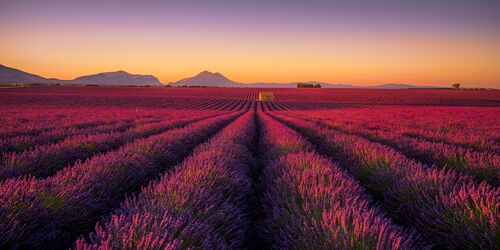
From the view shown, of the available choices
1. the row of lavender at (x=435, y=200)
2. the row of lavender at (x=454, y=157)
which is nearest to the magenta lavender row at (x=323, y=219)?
the row of lavender at (x=435, y=200)

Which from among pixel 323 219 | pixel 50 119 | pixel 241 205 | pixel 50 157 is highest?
pixel 323 219

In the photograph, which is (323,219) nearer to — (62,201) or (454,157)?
(62,201)

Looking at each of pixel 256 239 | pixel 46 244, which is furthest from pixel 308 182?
pixel 46 244

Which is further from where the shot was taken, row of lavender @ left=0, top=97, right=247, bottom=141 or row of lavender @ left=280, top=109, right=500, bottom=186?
row of lavender @ left=0, top=97, right=247, bottom=141

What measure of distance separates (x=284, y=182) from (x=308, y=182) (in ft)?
1.02

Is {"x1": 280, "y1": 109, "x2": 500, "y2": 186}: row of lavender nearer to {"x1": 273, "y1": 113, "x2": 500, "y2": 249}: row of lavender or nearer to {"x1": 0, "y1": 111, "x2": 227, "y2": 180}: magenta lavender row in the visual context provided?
{"x1": 273, "y1": 113, "x2": 500, "y2": 249}: row of lavender

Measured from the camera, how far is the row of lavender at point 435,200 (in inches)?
85.1

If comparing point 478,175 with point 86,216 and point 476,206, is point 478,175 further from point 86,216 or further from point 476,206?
point 86,216

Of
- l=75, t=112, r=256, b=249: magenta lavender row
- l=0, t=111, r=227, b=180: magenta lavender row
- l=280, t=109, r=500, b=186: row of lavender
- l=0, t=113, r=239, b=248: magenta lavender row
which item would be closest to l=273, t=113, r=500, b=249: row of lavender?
l=280, t=109, r=500, b=186: row of lavender

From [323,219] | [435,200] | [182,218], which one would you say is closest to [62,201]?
[182,218]

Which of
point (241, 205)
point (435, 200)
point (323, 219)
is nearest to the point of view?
point (323, 219)

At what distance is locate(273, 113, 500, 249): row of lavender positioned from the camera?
216 centimetres

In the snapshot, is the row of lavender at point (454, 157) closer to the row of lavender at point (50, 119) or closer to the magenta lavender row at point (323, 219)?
the magenta lavender row at point (323, 219)

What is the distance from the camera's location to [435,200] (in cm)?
289
